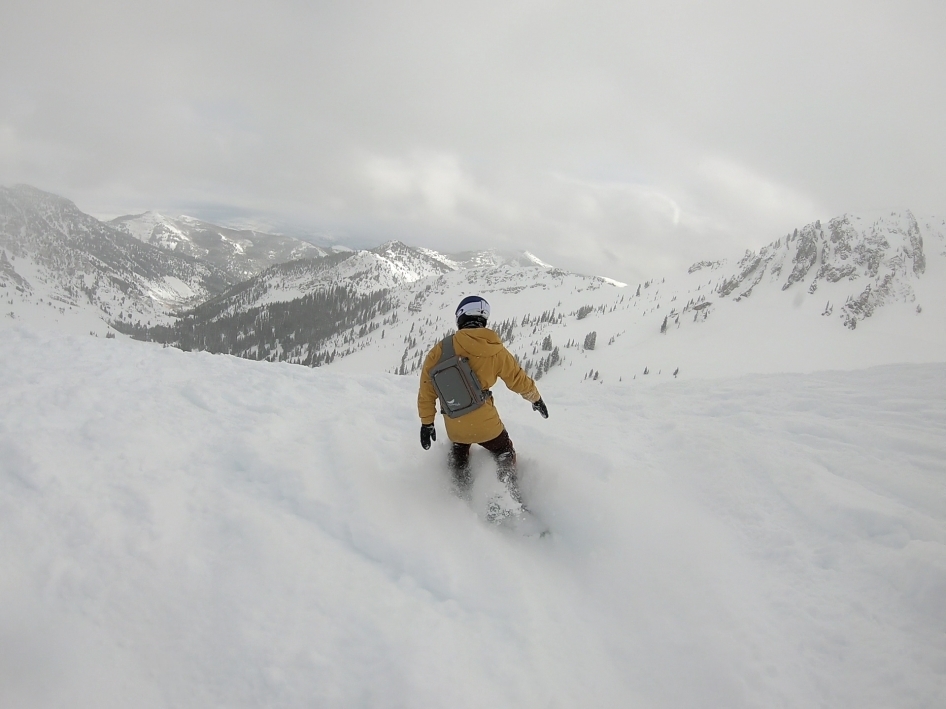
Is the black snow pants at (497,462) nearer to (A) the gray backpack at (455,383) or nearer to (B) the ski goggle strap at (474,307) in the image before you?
(A) the gray backpack at (455,383)

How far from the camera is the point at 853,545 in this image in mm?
4539

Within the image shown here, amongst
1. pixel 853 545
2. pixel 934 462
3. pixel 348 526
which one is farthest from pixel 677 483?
pixel 348 526

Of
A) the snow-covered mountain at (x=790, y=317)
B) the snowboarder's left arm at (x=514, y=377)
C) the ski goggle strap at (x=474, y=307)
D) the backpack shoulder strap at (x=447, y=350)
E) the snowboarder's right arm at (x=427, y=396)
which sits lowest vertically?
the snowboarder's right arm at (x=427, y=396)

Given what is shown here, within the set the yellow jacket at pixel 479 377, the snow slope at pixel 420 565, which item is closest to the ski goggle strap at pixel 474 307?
the yellow jacket at pixel 479 377

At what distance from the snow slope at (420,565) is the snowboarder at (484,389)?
0.31 m

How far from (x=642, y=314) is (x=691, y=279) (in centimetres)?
3790

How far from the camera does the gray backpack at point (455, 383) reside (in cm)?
498

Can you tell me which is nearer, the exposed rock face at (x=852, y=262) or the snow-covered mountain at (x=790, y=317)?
the snow-covered mountain at (x=790, y=317)

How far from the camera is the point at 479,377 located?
5.12 meters

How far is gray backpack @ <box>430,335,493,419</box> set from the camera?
16.4 feet

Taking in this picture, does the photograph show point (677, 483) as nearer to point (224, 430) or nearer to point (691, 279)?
point (224, 430)

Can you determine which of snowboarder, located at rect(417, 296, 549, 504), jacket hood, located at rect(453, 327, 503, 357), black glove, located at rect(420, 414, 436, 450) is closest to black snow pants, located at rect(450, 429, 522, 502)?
snowboarder, located at rect(417, 296, 549, 504)

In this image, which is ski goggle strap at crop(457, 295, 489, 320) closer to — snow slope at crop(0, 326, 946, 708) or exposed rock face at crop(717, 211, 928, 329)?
snow slope at crop(0, 326, 946, 708)

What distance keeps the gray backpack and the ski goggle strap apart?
1.41ft
